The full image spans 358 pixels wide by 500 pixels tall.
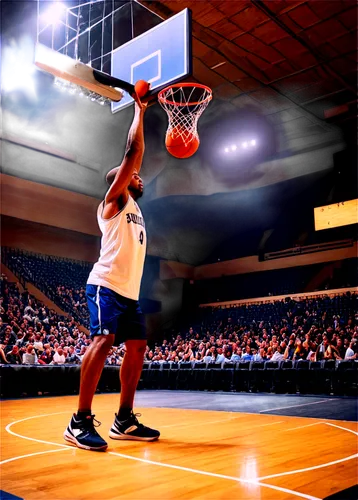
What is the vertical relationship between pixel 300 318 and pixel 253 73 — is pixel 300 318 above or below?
below

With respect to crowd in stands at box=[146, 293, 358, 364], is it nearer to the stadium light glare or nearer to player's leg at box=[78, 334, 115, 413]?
player's leg at box=[78, 334, 115, 413]

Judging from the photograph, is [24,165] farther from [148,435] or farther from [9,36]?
[148,435]

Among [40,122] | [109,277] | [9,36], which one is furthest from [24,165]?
[109,277]

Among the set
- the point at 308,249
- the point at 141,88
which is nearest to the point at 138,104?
the point at 141,88

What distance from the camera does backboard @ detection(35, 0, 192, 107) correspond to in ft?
19.3

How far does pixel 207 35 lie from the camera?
9203 mm

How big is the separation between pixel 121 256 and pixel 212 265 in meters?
18.5

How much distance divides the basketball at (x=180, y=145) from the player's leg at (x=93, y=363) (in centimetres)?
275

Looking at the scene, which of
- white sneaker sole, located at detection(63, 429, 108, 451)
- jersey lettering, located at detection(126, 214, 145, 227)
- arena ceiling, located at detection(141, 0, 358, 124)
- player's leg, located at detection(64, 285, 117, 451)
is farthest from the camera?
arena ceiling, located at detection(141, 0, 358, 124)

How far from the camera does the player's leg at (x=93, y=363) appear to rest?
2645 mm

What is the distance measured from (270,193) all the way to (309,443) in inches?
514

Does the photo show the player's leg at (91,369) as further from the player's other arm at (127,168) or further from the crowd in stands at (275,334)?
the crowd in stands at (275,334)

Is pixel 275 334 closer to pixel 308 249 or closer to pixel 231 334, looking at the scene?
pixel 231 334

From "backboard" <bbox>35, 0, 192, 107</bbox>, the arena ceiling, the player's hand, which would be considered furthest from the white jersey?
the arena ceiling
